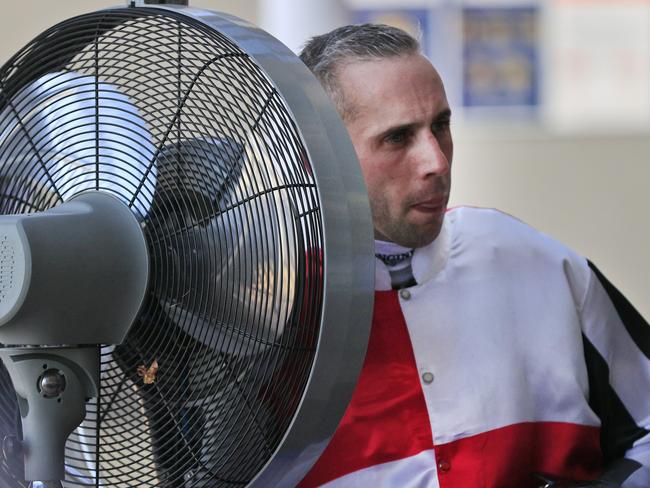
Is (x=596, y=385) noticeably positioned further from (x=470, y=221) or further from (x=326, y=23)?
(x=326, y=23)

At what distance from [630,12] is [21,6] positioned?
279 centimetres

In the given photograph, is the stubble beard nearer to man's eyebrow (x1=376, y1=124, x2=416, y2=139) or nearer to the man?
the man

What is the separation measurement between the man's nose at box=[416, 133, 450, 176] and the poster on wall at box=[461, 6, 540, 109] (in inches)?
150

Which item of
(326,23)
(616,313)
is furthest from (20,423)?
(326,23)

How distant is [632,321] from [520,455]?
334 mm

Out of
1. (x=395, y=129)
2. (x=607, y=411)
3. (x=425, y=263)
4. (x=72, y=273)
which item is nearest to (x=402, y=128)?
(x=395, y=129)

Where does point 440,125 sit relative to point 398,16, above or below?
above

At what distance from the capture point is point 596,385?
2074mm

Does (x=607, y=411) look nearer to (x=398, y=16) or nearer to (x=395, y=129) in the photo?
(x=395, y=129)

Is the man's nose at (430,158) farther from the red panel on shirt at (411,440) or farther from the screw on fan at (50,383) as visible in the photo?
the screw on fan at (50,383)

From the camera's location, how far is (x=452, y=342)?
204 cm

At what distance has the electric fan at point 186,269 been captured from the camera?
4.33 feet

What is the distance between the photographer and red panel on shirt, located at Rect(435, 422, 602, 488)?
6.43 ft

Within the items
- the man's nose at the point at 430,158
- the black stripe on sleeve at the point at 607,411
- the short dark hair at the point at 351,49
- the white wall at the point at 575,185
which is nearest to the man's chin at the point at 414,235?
the man's nose at the point at 430,158
